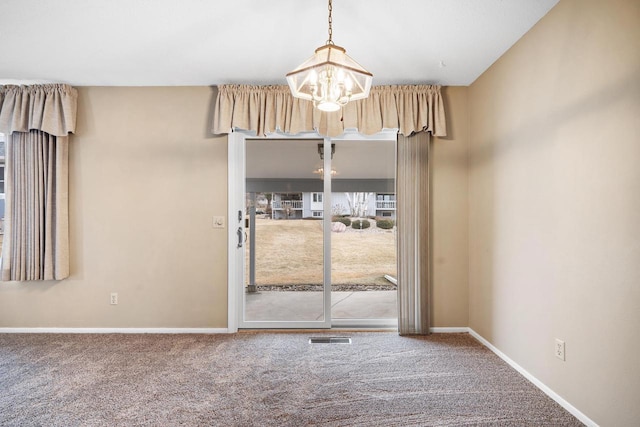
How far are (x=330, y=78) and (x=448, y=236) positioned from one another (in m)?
2.25

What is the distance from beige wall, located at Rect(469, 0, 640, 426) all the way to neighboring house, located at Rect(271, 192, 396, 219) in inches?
38.8

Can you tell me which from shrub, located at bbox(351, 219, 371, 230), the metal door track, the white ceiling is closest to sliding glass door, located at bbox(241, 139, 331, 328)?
the metal door track

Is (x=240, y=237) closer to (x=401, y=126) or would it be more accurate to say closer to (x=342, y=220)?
(x=342, y=220)

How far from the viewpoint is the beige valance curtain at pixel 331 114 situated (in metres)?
3.18

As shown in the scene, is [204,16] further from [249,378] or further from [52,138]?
[249,378]

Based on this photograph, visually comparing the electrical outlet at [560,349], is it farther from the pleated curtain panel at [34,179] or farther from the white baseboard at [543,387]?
the pleated curtain panel at [34,179]

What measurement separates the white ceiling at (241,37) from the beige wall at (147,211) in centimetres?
38

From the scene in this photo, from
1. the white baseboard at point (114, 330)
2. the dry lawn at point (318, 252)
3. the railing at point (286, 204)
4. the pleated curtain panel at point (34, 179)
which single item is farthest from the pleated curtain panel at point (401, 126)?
the white baseboard at point (114, 330)

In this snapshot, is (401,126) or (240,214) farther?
(240,214)

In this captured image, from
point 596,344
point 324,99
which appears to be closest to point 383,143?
point 324,99

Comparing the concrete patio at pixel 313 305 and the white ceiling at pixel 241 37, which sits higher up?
the white ceiling at pixel 241 37

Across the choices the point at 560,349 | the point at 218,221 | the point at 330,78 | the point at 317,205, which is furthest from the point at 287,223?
the point at 560,349

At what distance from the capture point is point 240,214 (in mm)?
3377

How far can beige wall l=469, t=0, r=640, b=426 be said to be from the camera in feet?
5.35
